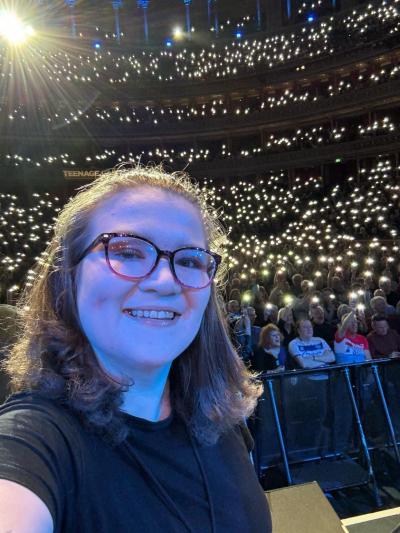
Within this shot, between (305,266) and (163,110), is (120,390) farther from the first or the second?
(163,110)

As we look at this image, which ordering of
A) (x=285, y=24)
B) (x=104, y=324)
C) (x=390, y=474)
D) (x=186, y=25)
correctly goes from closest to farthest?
(x=104, y=324)
(x=390, y=474)
(x=285, y=24)
(x=186, y=25)

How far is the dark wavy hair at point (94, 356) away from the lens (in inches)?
37.7

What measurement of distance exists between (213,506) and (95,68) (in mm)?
35138

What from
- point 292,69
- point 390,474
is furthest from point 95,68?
point 390,474

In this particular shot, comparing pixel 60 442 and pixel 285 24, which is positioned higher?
pixel 285 24

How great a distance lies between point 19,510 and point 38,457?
99 mm

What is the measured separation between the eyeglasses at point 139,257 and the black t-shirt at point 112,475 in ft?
1.29

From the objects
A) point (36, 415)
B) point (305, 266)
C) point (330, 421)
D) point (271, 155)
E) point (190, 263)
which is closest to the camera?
point (36, 415)

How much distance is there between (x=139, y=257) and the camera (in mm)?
1039

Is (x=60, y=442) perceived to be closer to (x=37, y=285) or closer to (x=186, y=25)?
(x=37, y=285)

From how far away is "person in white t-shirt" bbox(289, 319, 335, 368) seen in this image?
491cm

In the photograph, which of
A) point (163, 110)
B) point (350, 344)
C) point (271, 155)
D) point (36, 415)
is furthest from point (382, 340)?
point (163, 110)

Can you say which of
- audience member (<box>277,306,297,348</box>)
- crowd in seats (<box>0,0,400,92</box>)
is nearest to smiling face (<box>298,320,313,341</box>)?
audience member (<box>277,306,297,348</box>)

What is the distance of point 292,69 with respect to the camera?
87.3 feet
